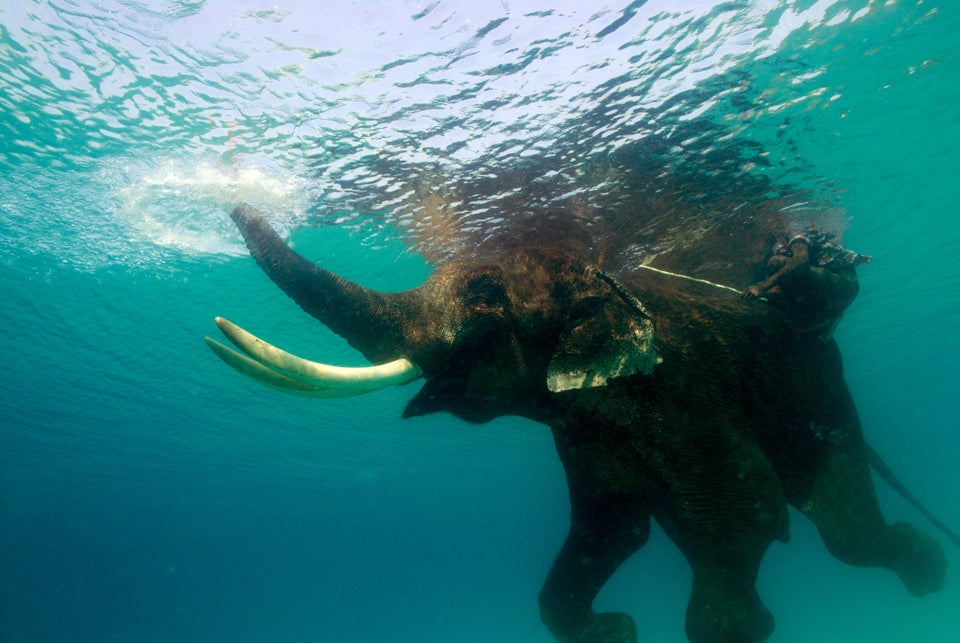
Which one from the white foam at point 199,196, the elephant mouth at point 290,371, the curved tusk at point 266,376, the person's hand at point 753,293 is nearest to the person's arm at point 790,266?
the person's hand at point 753,293

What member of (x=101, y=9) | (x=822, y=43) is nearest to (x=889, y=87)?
(x=822, y=43)

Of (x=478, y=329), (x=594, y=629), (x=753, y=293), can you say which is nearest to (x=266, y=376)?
(x=478, y=329)

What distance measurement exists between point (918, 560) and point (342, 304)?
181 inches

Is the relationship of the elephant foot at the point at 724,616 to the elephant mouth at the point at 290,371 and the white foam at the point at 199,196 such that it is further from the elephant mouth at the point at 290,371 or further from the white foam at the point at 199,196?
the white foam at the point at 199,196

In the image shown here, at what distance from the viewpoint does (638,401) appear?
321cm

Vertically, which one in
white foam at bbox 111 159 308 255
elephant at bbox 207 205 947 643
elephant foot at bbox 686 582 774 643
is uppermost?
white foam at bbox 111 159 308 255

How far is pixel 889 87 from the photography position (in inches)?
278

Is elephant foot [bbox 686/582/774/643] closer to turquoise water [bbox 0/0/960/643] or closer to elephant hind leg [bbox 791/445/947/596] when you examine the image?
elephant hind leg [bbox 791/445/947/596]

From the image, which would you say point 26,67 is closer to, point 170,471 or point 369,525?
point 170,471

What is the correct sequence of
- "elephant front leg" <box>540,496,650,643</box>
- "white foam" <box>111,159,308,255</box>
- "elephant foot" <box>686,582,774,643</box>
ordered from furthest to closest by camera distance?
"white foam" <box>111,159,308,255</box> < "elephant front leg" <box>540,496,650,643</box> < "elephant foot" <box>686,582,774,643</box>

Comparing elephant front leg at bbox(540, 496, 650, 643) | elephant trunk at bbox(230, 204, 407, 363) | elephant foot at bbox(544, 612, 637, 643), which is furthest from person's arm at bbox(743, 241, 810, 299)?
elephant trunk at bbox(230, 204, 407, 363)

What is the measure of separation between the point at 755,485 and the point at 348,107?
5876 mm

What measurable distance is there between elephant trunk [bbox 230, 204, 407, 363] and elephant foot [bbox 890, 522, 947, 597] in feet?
12.9

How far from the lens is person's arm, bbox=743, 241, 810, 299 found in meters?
3.77
